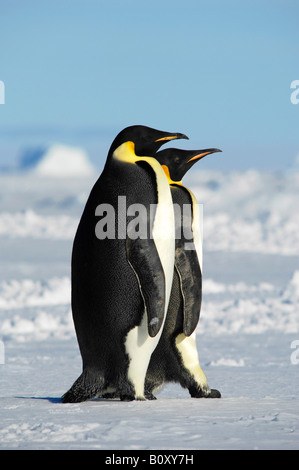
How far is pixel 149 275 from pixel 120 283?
16 cm

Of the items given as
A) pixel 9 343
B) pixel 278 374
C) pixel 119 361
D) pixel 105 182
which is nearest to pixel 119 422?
pixel 119 361

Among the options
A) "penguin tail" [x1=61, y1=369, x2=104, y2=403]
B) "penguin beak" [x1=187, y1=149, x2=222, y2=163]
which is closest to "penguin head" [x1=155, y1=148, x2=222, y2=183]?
"penguin beak" [x1=187, y1=149, x2=222, y2=163]

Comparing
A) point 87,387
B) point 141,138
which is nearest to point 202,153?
point 141,138

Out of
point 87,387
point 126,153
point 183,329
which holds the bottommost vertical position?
point 87,387

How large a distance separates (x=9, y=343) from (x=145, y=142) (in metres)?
8.84

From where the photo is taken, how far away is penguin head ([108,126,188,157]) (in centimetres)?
371

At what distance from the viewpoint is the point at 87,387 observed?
11.4 ft

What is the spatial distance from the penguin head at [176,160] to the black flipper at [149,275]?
3.02 ft

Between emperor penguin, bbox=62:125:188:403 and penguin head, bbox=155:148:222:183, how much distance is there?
2.18 feet

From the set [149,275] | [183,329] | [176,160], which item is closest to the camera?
[149,275]

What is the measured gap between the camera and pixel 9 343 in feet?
38.8

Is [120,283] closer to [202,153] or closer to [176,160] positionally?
[176,160]
